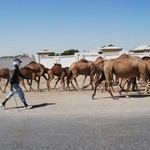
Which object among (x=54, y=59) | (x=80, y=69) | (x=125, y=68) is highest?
(x=125, y=68)

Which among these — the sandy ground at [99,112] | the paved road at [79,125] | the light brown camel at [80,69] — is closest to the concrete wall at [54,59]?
the light brown camel at [80,69]

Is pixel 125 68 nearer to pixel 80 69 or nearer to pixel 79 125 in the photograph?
pixel 80 69

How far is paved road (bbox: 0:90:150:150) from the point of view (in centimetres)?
864

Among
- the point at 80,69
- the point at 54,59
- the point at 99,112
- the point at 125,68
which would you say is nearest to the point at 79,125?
the point at 99,112

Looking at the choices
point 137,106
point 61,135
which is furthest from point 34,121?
point 137,106

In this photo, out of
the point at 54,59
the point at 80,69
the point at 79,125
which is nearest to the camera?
the point at 79,125

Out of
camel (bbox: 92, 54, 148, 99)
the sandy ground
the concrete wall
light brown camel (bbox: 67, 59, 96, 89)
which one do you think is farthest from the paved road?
the concrete wall

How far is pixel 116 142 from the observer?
341 inches

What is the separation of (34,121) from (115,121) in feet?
8.02

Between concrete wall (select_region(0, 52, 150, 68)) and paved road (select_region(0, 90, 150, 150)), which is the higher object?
paved road (select_region(0, 90, 150, 150))

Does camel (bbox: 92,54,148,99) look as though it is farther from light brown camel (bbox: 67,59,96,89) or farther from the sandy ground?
light brown camel (bbox: 67,59,96,89)

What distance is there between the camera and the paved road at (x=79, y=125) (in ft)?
28.3

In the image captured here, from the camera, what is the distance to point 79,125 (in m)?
10.8

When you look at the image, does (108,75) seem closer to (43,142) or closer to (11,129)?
(11,129)
